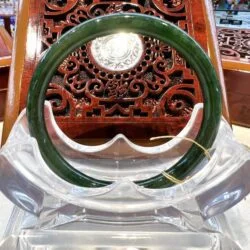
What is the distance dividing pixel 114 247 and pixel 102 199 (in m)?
0.07

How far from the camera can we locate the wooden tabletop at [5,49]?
110 centimetres

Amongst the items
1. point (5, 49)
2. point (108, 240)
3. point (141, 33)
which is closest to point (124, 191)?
point (108, 240)

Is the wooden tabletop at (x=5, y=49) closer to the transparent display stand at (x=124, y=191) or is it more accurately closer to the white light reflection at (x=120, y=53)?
the white light reflection at (x=120, y=53)

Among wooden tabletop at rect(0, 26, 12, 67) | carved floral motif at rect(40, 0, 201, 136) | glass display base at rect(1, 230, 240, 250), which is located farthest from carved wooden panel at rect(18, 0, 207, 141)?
glass display base at rect(1, 230, 240, 250)

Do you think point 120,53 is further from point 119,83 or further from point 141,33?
point 141,33

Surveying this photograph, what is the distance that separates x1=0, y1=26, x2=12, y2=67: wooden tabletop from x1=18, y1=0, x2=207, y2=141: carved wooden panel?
20 centimetres

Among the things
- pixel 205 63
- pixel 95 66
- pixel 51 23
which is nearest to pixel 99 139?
pixel 95 66

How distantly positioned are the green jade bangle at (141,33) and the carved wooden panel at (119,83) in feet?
0.82

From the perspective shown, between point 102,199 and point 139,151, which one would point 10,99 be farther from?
point 102,199

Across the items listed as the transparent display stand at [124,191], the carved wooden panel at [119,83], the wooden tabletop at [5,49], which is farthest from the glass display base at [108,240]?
the wooden tabletop at [5,49]

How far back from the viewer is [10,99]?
0.88m

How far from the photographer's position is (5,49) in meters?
1.17

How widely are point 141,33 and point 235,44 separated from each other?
0.70 m

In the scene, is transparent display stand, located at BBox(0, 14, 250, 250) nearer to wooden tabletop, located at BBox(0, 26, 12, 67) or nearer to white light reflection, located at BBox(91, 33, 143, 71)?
white light reflection, located at BBox(91, 33, 143, 71)
